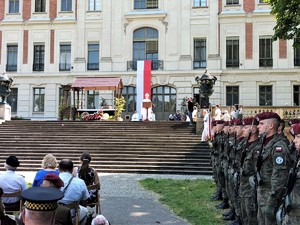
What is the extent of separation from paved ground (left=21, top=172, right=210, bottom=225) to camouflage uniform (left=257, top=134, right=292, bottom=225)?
2928 millimetres

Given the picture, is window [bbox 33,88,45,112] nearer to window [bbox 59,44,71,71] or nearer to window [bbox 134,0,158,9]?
window [bbox 59,44,71,71]

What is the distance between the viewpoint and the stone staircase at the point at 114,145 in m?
17.3

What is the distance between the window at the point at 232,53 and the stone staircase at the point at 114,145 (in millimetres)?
12144

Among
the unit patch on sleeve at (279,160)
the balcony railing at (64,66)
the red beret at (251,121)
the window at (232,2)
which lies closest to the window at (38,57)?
the balcony railing at (64,66)

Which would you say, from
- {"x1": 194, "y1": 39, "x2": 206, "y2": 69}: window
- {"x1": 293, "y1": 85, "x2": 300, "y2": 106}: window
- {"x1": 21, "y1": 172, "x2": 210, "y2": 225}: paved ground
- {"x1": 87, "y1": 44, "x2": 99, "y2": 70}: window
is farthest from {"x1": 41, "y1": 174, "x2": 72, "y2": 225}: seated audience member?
{"x1": 87, "y1": 44, "x2": 99, "y2": 70}: window

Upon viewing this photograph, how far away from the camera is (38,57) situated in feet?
117

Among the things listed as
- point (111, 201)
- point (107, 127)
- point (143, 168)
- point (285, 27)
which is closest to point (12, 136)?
point (107, 127)

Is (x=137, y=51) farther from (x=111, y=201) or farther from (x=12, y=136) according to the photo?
Result: (x=111, y=201)

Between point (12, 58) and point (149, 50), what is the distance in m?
12.3

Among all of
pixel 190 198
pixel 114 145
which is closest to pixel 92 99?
pixel 114 145

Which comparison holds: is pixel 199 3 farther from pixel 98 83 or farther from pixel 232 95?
pixel 98 83

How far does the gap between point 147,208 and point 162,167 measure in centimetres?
747

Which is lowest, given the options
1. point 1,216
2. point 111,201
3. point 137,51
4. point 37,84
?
point 111,201

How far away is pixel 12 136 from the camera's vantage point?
846 inches
